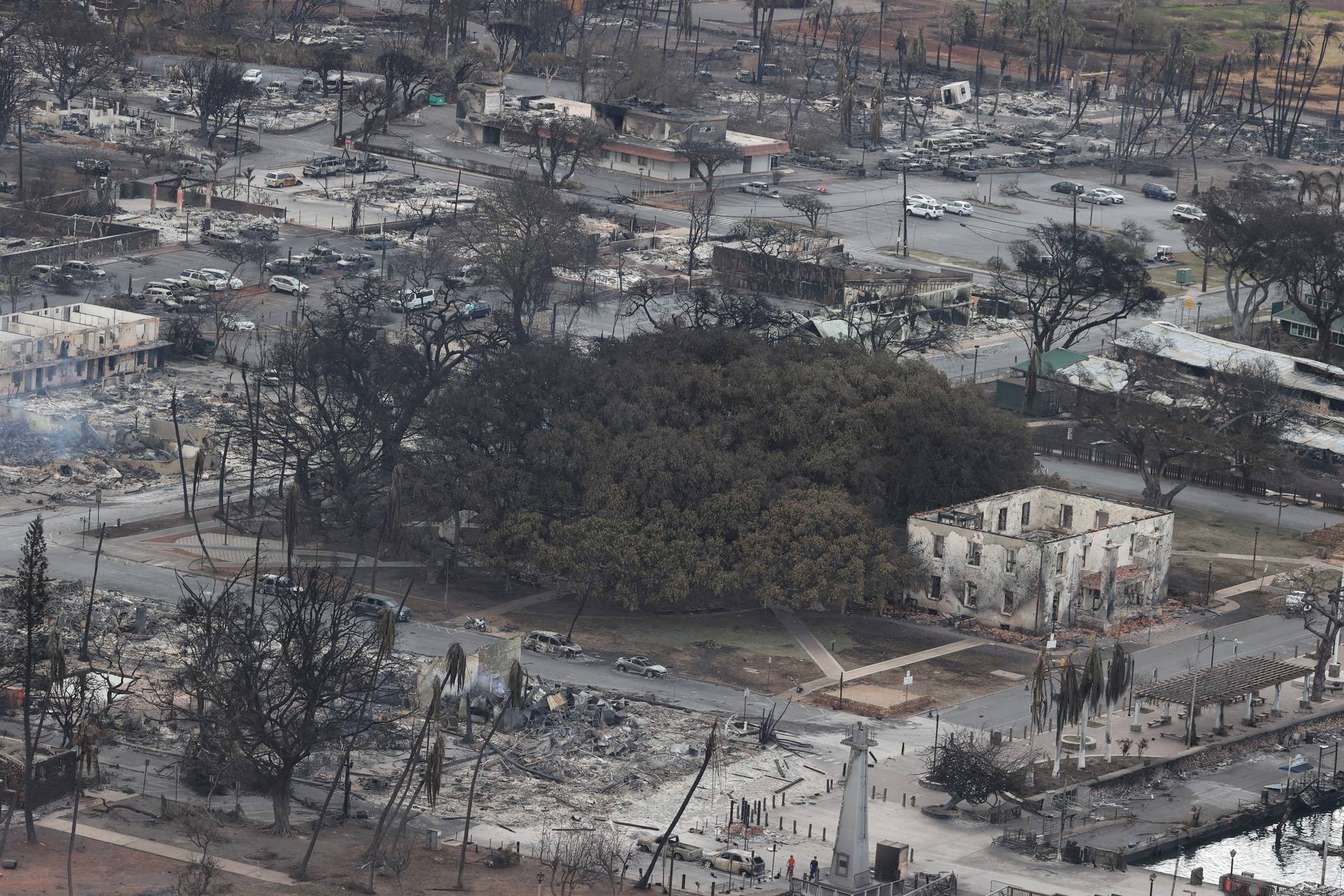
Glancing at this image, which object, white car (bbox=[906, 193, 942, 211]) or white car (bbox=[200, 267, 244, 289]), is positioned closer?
white car (bbox=[200, 267, 244, 289])

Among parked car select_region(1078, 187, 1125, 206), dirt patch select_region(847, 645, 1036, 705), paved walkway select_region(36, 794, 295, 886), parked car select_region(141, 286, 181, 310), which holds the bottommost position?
dirt patch select_region(847, 645, 1036, 705)

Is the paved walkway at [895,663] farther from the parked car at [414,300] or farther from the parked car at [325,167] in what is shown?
the parked car at [325,167]

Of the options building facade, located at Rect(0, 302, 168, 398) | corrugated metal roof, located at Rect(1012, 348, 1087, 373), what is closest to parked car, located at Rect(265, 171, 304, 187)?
building facade, located at Rect(0, 302, 168, 398)

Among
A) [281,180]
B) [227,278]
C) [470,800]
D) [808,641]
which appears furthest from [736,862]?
[281,180]

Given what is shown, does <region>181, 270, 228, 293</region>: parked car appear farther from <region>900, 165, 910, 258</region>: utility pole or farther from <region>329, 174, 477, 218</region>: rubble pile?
<region>900, 165, 910, 258</region>: utility pole

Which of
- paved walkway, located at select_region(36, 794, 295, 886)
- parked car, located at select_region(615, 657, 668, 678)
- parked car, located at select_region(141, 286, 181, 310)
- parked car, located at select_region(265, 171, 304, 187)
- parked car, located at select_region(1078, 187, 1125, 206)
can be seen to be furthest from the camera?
parked car, located at select_region(1078, 187, 1125, 206)

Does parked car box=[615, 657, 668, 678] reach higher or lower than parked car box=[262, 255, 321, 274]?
lower

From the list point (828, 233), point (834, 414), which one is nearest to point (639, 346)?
point (834, 414)

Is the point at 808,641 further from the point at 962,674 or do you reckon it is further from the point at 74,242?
the point at 74,242
